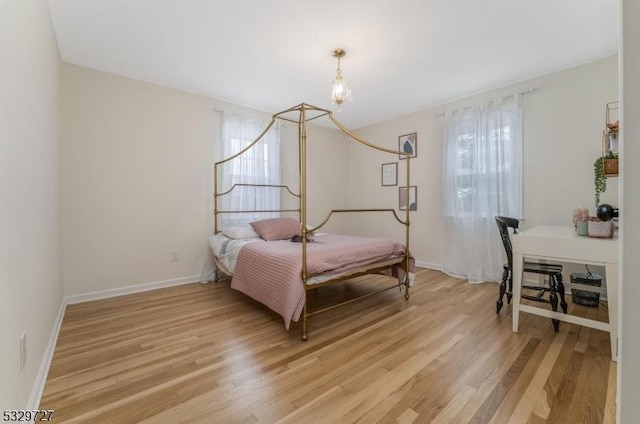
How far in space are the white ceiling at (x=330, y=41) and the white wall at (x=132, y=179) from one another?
0.26m

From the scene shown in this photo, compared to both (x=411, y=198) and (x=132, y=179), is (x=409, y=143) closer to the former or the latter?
(x=411, y=198)

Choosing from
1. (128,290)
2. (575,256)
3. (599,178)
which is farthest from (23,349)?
(599,178)

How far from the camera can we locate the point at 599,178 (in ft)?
8.23

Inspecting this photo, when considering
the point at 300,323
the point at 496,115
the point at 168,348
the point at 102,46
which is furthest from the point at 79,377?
the point at 496,115

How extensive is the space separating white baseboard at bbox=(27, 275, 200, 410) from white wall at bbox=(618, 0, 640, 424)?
2.18 meters

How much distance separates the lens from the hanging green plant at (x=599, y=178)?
229cm

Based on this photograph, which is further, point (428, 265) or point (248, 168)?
point (428, 265)

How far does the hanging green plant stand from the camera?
2.29m

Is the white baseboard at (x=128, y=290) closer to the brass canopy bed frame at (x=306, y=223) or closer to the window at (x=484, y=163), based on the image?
the brass canopy bed frame at (x=306, y=223)

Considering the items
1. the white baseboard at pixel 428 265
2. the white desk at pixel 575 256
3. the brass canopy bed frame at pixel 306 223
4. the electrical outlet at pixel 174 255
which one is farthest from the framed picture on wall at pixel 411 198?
the electrical outlet at pixel 174 255

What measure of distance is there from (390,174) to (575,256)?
9.80 ft

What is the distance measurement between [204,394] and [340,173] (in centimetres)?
430

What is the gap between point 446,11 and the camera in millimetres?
2094

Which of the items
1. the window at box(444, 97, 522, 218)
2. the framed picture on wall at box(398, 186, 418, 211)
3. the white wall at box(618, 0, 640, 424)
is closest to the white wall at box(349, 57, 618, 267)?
the window at box(444, 97, 522, 218)
